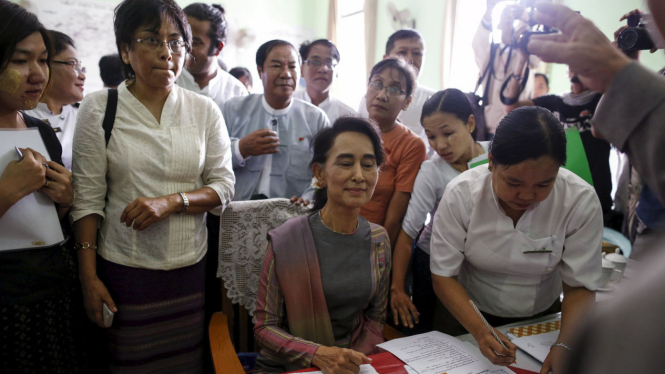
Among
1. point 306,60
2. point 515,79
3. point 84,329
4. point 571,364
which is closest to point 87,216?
point 84,329

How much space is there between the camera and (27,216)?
108cm

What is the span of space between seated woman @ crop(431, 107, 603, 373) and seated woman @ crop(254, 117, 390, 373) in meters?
0.24

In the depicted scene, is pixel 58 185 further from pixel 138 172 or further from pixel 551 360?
pixel 551 360

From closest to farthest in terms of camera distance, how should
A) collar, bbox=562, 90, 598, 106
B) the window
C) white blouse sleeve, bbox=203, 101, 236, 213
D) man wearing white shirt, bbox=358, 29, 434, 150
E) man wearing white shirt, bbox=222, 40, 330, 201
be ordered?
white blouse sleeve, bbox=203, 101, 236, 213 → man wearing white shirt, bbox=222, 40, 330, 201 → collar, bbox=562, 90, 598, 106 → man wearing white shirt, bbox=358, 29, 434, 150 → the window

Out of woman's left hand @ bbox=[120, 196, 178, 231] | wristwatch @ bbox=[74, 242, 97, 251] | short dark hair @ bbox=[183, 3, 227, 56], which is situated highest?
short dark hair @ bbox=[183, 3, 227, 56]

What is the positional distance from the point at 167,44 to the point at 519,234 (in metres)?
→ 1.24

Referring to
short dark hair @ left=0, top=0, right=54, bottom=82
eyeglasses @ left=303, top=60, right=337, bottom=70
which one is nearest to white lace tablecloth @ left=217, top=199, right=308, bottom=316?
short dark hair @ left=0, top=0, right=54, bottom=82

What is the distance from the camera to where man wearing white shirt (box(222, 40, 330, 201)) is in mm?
1854

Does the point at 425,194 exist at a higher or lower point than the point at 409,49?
lower

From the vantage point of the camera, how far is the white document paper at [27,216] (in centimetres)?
106

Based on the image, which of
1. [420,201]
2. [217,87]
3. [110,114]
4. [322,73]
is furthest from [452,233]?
[217,87]

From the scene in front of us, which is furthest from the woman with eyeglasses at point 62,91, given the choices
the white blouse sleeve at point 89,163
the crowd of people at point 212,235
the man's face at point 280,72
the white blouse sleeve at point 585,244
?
the white blouse sleeve at point 585,244

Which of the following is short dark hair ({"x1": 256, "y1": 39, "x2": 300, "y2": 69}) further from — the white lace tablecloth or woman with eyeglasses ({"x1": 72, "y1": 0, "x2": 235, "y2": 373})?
the white lace tablecloth

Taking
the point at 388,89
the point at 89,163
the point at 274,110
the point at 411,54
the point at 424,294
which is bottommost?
the point at 424,294
